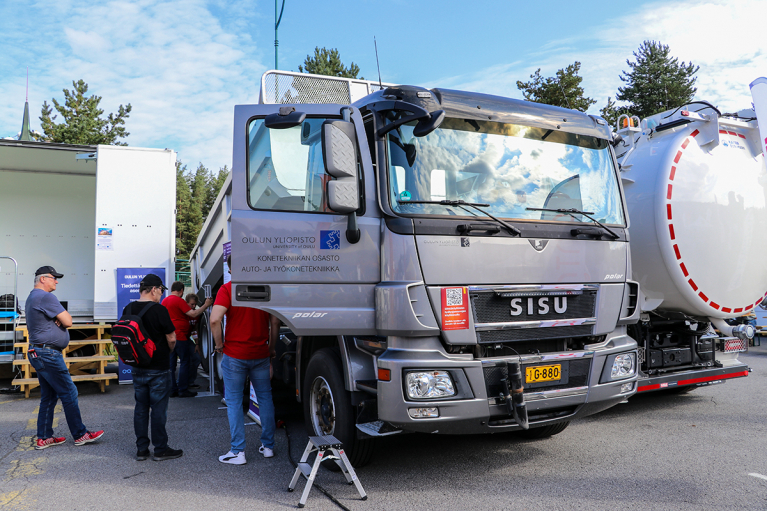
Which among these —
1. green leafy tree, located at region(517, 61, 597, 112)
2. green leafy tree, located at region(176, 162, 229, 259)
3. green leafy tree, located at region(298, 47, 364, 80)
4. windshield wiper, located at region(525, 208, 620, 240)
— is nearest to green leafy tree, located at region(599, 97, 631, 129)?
green leafy tree, located at region(517, 61, 597, 112)

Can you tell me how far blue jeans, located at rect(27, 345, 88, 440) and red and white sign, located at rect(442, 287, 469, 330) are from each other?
392cm

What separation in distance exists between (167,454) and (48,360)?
157 cm

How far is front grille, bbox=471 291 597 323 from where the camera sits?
13.1 ft

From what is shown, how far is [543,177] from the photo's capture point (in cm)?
444

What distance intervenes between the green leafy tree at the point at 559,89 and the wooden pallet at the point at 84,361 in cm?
1627

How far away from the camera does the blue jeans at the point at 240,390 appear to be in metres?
4.95

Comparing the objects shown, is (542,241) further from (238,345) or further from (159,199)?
(159,199)

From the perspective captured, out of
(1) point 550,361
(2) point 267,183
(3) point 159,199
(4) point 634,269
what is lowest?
(1) point 550,361

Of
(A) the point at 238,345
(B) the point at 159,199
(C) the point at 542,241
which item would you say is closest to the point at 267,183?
(A) the point at 238,345

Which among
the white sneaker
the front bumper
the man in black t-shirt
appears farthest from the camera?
the man in black t-shirt

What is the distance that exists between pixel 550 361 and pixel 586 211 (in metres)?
1.28

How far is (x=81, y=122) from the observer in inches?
960

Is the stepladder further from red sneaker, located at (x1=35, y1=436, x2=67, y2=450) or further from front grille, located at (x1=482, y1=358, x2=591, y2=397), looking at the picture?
red sneaker, located at (x1=35, y1=436, x2=67, y2=450)

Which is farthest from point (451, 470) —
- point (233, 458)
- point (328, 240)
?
point (328, 240)
